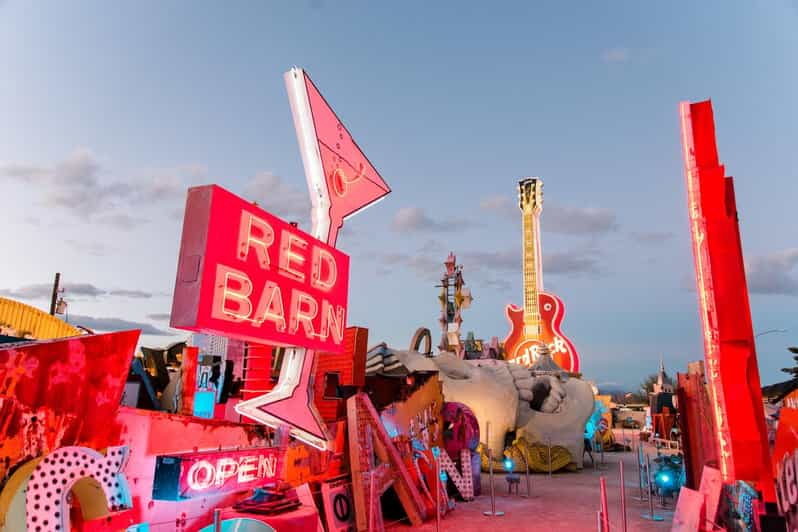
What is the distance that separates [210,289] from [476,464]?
13.0m

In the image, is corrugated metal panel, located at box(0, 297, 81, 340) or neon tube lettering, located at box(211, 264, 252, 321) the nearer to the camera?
neon tube lettering, located at box(211, 264, 252, 321)

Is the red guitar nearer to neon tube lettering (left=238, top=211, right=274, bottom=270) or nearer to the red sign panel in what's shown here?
the red sign panel

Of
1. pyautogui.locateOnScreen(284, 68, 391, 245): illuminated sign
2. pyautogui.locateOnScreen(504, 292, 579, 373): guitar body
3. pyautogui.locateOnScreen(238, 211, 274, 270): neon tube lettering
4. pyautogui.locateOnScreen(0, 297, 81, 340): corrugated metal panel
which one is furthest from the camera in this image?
pyautogui.locateOnScreen(504, 292, 579, 373): guitar body

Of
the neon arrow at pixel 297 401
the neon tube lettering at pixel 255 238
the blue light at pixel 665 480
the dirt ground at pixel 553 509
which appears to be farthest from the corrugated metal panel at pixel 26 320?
the blue light at pixel 665 480

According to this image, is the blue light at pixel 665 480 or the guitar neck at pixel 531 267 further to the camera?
the guitar neck at pixel 531 267

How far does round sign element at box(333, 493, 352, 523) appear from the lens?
33.9ft

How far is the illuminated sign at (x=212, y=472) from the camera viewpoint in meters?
6.78

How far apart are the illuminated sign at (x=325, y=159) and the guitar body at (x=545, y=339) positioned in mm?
38174

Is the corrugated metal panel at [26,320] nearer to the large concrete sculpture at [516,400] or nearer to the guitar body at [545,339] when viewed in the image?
the large concrete sculpture at [516,400]

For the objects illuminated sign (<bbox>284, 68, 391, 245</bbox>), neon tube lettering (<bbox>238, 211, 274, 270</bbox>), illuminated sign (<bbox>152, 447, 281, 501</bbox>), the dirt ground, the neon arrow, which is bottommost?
the dirt ground

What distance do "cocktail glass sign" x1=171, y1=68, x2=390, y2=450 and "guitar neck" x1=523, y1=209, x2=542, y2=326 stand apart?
134 feet

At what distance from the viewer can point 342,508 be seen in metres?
10.6

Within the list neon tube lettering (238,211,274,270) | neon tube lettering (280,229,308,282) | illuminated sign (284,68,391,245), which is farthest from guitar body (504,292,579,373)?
neon tube lettering (238,211,274,270)

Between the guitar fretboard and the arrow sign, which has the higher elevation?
the guitar fretboard
